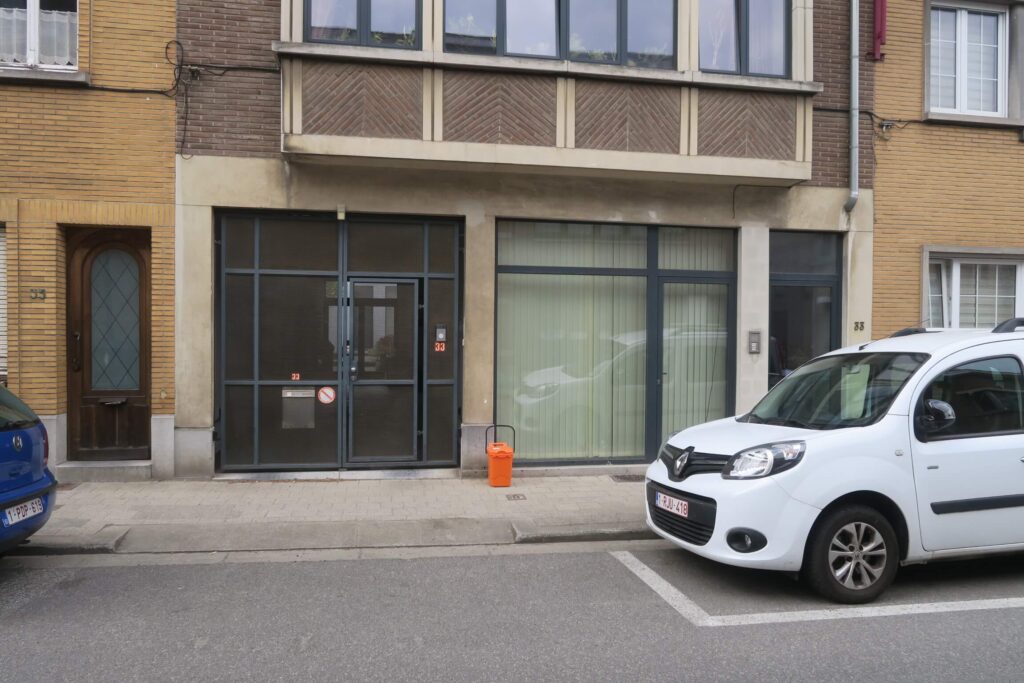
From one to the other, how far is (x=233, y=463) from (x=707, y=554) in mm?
5913

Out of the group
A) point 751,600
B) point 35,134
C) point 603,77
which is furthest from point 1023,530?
point 35,134

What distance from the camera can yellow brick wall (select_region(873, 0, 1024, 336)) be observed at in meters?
9.87

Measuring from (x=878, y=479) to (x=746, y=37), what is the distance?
6.45 m

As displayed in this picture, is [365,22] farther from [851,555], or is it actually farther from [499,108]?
[851,555]

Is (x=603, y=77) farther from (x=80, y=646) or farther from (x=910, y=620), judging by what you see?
(x=80, y=646)

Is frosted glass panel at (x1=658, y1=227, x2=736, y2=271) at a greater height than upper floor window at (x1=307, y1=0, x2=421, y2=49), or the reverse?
upper floor window at (x1=307, y1=0, x2=421, y2=49)

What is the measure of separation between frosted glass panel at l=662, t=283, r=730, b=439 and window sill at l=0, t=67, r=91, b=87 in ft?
24.4

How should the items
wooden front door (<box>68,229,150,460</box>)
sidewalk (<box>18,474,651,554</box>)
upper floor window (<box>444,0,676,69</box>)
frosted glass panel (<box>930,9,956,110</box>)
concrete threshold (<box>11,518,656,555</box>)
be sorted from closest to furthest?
concrete threshold (<box>11,518,656,555</box>) → sidewalk (<box>18,474,651,554</box>) → upper floor window (<box>444,0,676,69</box>) → wooden front door (<box>68,229,150,460</box>) → frosted glass panel (<box>930,9,956,110</box>)

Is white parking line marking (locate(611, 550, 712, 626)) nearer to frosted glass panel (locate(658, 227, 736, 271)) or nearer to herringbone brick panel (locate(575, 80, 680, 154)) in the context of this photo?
frosted glass panel (locate(658, 227, 736, 271))

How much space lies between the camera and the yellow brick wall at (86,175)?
809 centimetres

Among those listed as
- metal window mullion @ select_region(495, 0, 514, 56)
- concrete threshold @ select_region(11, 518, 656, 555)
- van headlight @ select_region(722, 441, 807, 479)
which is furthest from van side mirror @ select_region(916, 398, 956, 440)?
metal window mullion @ select_region(495, 0, 514, 56)

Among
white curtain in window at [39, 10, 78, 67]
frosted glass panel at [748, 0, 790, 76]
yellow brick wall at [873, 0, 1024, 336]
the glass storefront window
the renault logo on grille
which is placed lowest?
the renault logo on grille

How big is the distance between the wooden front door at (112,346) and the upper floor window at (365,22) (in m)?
3.25

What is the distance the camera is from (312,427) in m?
8.75
